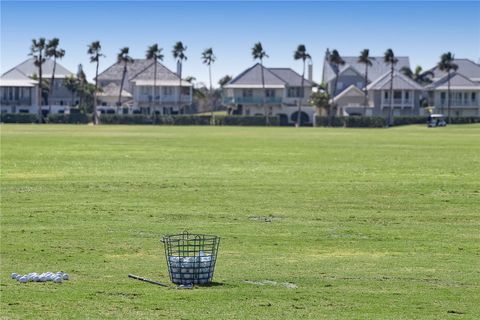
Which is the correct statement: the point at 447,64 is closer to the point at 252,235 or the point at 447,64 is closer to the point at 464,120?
the point at 464,120

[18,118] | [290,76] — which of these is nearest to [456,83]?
[290,76]

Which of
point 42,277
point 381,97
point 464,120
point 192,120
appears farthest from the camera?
point 381,97

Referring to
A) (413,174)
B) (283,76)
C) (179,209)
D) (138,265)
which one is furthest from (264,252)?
(283,76)

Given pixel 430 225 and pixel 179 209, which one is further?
pixel 179 209

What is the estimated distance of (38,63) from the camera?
180 meters

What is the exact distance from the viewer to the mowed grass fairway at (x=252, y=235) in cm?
1586

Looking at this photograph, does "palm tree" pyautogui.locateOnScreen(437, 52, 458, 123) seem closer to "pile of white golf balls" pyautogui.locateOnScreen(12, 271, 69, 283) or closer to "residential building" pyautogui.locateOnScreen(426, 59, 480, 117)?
"residential building" pyautogui.locateOnScreen(426, 59, 480, 117)

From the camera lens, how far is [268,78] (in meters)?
194

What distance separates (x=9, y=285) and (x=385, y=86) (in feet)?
553

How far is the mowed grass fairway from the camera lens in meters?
15.9

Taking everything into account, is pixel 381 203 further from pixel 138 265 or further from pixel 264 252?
pixel 138 265

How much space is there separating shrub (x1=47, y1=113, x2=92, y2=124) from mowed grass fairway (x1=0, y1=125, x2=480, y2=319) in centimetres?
Result: 11157

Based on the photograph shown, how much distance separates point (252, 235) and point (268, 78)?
170092 mm

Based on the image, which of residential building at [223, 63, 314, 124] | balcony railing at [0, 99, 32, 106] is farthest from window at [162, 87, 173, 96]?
balcony railing at [0, 99, 32, 106]
